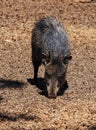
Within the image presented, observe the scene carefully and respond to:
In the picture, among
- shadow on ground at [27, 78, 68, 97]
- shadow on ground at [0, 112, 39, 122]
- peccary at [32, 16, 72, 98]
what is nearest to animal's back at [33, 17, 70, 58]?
peccary at [32, 16, 72, 98]

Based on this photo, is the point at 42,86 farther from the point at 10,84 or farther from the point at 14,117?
the point at 14,117

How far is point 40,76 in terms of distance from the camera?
9.33 meters

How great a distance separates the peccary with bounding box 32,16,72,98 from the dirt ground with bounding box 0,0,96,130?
29 centimetres

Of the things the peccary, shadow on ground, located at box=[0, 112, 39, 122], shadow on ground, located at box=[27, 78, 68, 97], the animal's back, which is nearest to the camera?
shadow on ground, located at box=[0, 112, 39, 122]

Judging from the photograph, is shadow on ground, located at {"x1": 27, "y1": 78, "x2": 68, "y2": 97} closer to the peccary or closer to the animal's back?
the peccary

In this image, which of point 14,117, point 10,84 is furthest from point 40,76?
point 14,117

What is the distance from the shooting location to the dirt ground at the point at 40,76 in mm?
7328

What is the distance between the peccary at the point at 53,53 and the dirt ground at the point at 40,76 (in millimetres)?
290

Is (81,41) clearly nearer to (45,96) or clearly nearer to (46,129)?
(45,96)

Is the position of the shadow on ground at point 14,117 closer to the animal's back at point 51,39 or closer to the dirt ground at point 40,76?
the dirt ground at point 40,76

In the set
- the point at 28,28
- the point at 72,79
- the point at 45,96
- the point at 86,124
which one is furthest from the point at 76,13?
the point at 86,124

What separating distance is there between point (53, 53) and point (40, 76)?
1295mm

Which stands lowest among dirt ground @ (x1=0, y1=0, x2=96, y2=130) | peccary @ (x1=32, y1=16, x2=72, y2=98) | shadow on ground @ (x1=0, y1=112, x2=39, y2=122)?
dirt ground @ (x1=0, y1=0, x2=96, y2=130)

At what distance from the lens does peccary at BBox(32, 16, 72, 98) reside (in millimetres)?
8070
